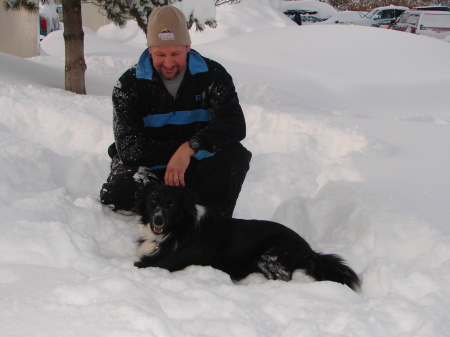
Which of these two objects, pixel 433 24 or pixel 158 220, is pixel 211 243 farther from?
pixel 433 24

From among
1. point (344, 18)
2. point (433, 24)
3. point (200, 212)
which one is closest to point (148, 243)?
point (200, 212)

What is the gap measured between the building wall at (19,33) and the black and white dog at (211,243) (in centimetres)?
951

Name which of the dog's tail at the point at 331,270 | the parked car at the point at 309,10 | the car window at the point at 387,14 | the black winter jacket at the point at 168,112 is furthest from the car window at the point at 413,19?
the dog's tail at the point at 331,270

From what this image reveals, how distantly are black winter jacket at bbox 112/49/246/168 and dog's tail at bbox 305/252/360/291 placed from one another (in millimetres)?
973

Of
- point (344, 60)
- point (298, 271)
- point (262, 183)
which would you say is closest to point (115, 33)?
point (344, 60)

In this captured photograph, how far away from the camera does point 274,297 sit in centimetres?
235

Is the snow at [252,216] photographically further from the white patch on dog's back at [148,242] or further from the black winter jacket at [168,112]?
the black winter jacket at [168,112]

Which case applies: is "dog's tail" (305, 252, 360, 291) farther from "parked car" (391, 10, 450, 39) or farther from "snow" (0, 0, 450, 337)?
"parked car" (391, 10, 450, 39)

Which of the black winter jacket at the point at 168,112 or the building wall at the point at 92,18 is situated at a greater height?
the black winter jacket at the point at 168,112

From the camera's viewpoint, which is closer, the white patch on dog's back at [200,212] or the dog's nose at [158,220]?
the dog's nose at [158,220]

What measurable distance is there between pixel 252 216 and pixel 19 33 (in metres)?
9.83

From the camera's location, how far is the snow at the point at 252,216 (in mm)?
2068

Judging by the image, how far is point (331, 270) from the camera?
2635 mm

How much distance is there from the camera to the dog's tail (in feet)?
8.47
